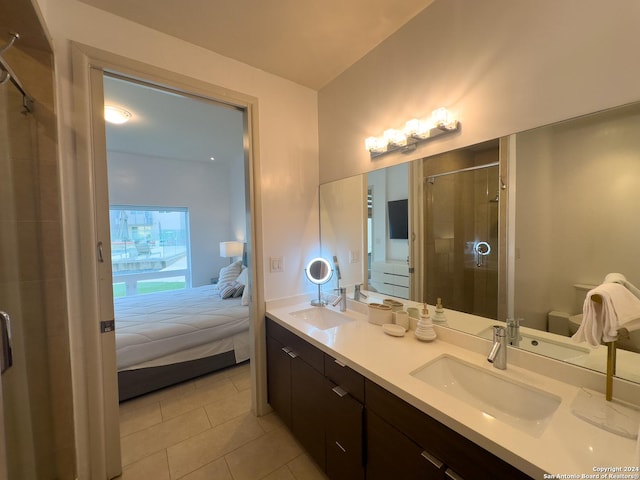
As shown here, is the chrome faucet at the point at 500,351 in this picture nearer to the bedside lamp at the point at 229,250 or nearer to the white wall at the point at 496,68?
the white wall at the point at 496,68

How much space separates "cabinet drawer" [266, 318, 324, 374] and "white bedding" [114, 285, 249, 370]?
97cm

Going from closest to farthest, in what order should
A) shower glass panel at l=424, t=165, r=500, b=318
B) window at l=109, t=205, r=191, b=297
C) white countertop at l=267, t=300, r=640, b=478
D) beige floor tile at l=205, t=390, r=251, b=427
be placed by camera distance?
1. white countertop at l=267, t=300, r=640, b=478
2. shower glass panel at l=424, t=165, r=500, b=318
3. beige floor tile at l=205, t=390, r=251, b=427
4. window at l=109, t=205, r=191, b=297

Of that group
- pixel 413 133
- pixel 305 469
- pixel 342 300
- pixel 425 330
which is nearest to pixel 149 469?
pixel 305 469

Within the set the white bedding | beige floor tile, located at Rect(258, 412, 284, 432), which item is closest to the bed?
the white bedding

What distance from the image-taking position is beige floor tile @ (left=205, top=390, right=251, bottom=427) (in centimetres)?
203

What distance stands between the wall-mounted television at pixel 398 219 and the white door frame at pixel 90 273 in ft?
5.26

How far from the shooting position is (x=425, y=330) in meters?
1.38

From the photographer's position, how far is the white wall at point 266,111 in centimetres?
133

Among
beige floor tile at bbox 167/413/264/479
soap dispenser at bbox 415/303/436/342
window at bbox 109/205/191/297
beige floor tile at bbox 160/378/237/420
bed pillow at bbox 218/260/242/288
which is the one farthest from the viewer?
window at bbox 109/205/191/297

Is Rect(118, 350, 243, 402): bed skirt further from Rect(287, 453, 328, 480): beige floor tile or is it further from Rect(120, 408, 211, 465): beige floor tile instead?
Rect(287, 453, 328, 480): beige floor tile

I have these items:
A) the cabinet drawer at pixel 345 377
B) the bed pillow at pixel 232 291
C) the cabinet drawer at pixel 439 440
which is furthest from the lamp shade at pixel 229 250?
the cabinet drawer at pixel 439 440

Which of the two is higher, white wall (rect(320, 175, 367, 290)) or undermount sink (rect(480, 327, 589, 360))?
white wall (rect(320, 175, 367, 290))

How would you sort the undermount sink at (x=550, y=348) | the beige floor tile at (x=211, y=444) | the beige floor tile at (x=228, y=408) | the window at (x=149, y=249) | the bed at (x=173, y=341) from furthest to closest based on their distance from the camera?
the window at (x=149, y=249) < the bed at (x=173, y=341) < the beige floor tile at (x=228, y=408) < the beige floor tile at (x=211, y=444) < the undermount sink at (x=550, y=348)

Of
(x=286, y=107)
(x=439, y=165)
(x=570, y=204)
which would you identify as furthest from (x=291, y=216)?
→ (x=570, y=204)
